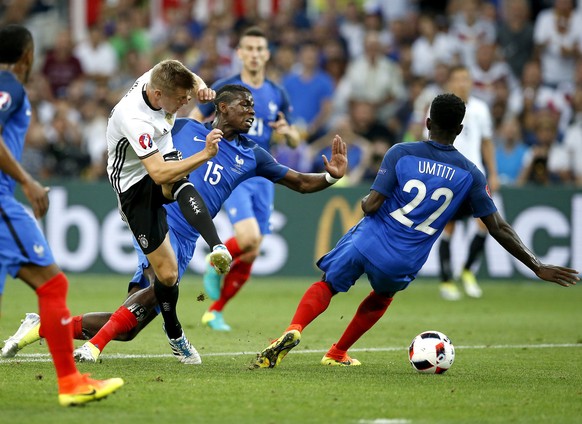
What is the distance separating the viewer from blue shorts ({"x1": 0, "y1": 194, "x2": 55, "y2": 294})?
616 centimetres

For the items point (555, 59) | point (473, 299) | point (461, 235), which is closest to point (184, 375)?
point (473, 299)

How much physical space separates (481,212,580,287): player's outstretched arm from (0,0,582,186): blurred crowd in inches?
361

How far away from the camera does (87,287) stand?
15.4m

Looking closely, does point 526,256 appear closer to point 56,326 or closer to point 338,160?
point 338,160

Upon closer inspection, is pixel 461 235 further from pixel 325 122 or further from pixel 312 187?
pixel 312 187

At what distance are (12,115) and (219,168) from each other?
2670 mm

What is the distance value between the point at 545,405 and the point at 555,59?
1352cm

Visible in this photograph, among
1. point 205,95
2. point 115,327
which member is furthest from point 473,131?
point 115,327

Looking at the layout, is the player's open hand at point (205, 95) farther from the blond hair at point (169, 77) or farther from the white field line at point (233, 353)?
the white field line at point (233, 353)

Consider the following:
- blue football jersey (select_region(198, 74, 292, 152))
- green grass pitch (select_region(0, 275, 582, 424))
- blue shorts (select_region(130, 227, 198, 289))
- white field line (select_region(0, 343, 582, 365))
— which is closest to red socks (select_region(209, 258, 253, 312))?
green grass pitch (select_region(0, 275, 582, 424))

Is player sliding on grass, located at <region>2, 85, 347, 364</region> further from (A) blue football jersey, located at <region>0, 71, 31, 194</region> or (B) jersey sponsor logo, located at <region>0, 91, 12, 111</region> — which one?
(B) jersey sponsor logo, located at <region>0, 91, 12, 111</region>

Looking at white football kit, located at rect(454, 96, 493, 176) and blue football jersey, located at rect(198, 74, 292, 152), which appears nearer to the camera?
blue football jersey, located at rect(198, 74, 292, 152)

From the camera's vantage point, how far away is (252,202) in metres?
11.8

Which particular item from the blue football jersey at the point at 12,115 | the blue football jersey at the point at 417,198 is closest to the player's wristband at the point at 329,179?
the blue football jersey at the point at 417,198
